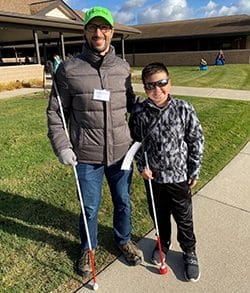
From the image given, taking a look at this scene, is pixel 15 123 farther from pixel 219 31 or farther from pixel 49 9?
pixel 219 31

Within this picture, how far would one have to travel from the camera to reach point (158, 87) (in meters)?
2.41

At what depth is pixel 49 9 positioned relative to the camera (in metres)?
19.2

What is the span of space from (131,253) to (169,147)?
1032mm

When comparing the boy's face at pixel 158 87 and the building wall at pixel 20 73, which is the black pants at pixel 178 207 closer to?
the boy's face at pixel 158 87

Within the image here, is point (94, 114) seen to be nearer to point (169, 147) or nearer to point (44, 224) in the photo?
point (169, 147)

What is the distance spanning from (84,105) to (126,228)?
1183 millimetres

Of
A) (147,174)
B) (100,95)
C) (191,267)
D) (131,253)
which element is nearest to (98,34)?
(100,95)

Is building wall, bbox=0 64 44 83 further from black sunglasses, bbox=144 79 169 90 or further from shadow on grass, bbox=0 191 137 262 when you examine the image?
black sunglasses, bbox=144 79 169 90

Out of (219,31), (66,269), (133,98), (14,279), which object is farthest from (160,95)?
(219,31)

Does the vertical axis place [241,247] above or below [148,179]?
below

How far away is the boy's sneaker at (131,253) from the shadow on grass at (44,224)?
116 mm

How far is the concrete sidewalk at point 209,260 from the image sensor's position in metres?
2.60

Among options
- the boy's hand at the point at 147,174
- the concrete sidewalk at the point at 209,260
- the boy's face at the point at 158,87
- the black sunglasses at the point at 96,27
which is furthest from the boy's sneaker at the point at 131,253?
the black sunglasses at the point at 96,27

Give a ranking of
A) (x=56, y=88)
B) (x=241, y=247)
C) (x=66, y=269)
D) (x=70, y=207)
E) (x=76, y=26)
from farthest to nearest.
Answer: (x=76, y=26) → (x=70, y=207) → (x=241, y=247) → (x=66, y=269) → (x=56, y=88)
